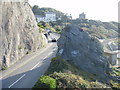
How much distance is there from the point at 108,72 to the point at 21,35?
1730cm

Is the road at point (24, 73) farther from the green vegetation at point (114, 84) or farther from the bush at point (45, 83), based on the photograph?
the green vegetation at point (114, 84)

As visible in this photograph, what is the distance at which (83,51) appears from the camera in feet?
78.4

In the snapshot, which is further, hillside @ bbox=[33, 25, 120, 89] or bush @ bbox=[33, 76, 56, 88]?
hillside @ bbox=[33, 25, 120, 89]

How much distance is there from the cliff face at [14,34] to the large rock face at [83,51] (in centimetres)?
783

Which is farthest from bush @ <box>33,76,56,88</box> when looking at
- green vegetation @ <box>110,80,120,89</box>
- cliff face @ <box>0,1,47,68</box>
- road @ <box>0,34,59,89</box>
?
cliff face @ <box>0,1,47,68</box>

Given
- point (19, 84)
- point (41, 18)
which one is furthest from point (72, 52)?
point (41, 18)

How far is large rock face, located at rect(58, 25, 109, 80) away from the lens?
74.7 ft

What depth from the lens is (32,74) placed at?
2148cm

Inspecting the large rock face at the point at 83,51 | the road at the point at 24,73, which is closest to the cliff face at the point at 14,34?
the road at the point at 24,73

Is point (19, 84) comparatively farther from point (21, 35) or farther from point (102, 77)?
point (21, 35)

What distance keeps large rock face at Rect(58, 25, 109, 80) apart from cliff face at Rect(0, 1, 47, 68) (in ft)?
25.7

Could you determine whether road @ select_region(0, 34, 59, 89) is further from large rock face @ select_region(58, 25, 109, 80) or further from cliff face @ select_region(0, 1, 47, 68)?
large rock face @ select_region(58, 25, 109, 80)

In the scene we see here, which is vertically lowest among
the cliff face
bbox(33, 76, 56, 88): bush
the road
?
the road

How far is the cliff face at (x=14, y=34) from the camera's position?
926 inches
